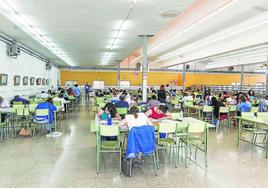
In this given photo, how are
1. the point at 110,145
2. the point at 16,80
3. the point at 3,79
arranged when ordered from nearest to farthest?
the point at 110,145, the point at 3,79, the point at 16,80

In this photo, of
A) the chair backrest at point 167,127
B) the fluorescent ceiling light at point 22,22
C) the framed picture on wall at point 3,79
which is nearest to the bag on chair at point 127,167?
the chair backrest at point 167,127

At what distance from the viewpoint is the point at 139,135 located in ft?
13.5

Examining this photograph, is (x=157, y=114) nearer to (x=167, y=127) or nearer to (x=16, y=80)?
(x=167, y=127)

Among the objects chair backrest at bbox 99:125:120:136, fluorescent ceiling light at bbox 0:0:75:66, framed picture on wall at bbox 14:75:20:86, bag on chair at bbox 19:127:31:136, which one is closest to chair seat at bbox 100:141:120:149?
chair backrest at bbox 99:125:120:136

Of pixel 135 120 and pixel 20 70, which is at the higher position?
pixel 20 70

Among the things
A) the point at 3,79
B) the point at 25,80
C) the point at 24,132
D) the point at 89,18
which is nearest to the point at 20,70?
the point at 25,80

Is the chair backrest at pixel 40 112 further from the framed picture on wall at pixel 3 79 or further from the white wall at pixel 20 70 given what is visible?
the white wall at pixel 20 70

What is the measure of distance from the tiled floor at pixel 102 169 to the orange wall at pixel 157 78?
18865 millimetres

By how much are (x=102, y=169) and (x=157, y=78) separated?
2131cm

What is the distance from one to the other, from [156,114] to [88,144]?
1.93 metres

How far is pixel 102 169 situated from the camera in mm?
4480

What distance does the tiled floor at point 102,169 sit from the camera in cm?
389

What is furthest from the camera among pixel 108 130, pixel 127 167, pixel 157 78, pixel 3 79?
pixel 157 78

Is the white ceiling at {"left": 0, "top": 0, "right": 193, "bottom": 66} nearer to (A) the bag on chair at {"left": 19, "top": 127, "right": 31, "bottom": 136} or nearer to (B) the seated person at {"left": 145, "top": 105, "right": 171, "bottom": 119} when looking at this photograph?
(B) the seated person at {"left": 145, "top": 105, "right": 171, "bottom": 119}
